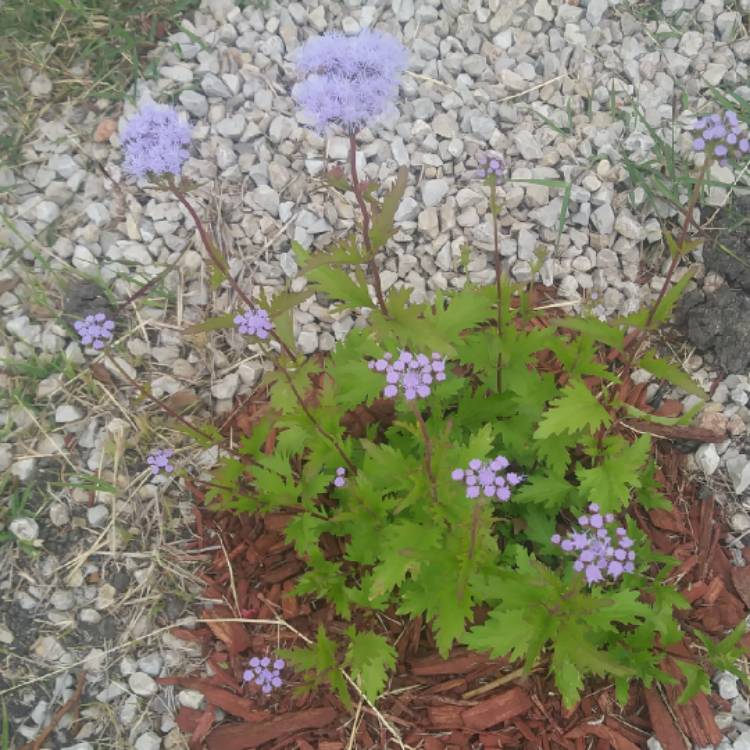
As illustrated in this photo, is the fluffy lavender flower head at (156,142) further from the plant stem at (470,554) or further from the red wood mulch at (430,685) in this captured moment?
the red wood mulch at (430,685)

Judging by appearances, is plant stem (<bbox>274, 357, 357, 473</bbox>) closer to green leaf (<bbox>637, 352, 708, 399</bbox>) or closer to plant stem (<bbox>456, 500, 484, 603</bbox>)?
plant stem (<bbox>456, 500, 484, 603</bbox>)

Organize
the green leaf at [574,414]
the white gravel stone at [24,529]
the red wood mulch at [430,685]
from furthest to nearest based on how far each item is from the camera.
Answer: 1. the white gravel stone at [24,529]
2. the red wood mulch at [430,685]
3. the green leaf at [574,414]

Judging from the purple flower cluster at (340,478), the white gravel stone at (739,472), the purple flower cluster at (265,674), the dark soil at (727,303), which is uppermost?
the dark soil at (727,303)

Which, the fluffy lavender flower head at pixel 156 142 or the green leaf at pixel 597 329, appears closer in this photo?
the fluffy lavender flower head at pixel 156 142

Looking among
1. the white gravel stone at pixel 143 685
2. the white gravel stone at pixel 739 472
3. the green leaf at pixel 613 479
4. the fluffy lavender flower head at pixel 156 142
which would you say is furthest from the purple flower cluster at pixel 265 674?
the white gravel stone at pixel 739 472

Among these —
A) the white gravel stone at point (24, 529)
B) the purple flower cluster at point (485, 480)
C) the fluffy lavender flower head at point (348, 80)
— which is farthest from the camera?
the white gravel stone at point (24, 529)

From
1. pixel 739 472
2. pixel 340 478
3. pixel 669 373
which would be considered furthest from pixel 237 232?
pixel 739 472

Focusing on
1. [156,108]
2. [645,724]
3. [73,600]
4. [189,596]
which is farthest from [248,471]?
[645,724]

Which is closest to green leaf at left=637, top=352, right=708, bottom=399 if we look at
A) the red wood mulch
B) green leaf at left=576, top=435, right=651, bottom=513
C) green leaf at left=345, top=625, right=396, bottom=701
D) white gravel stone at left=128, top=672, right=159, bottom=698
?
green leaf at left=576, top=435, right=651, bottom=513
